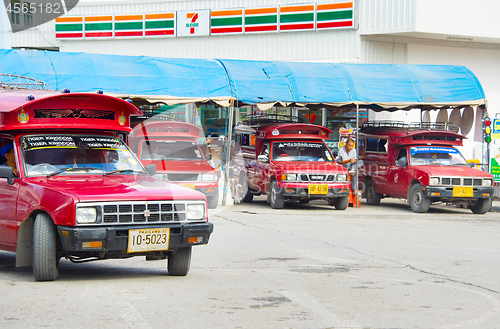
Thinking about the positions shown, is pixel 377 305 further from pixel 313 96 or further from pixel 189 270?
pixel 313 96

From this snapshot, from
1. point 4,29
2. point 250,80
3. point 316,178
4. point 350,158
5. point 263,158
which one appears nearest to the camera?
point 316,178

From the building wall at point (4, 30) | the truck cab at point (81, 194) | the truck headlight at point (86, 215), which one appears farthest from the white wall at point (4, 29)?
the truck headlight at point (86, 215)

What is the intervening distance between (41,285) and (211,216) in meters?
8.55

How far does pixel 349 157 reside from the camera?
19.2 meters

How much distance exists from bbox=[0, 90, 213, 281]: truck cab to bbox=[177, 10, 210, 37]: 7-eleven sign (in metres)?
21.4

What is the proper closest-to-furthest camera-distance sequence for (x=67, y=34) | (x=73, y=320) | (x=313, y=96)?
(x=73, y=320), (x=313, y=96), (x=67, y=34)

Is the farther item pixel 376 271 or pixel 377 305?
pixel 376 271

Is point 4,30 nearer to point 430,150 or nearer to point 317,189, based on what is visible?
point 317,189

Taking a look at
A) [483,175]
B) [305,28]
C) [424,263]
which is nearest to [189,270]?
[424,263]

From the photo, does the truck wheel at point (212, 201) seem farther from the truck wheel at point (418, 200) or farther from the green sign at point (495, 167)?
the green sign at point (495, 167)

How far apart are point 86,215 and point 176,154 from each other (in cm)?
1029

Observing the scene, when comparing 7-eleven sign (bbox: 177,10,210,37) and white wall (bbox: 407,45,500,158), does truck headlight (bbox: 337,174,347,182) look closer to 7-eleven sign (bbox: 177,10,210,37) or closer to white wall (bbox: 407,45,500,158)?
white wall (bbox: 407,45,500,158)

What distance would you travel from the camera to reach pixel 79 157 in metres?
8.09

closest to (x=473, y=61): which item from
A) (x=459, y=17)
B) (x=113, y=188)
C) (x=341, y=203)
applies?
(x=459, y=17)
